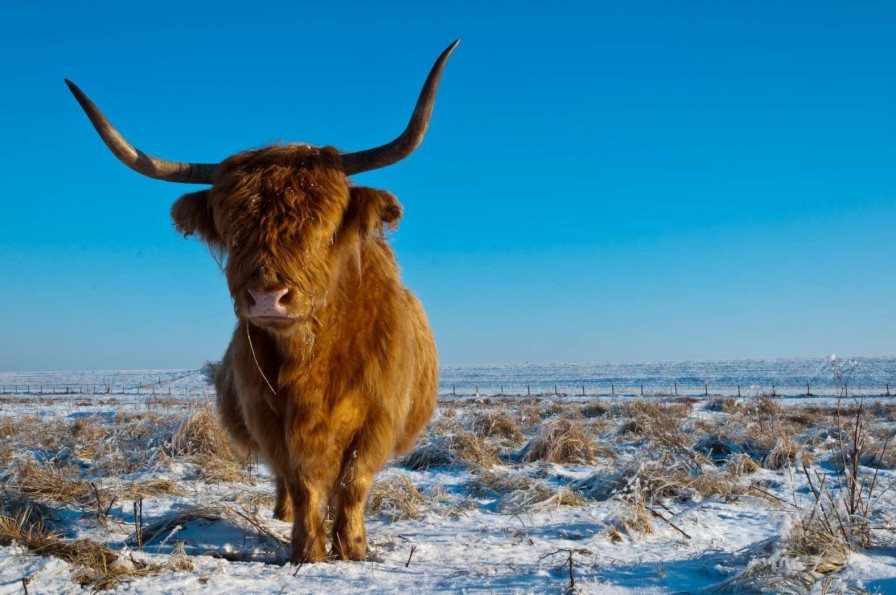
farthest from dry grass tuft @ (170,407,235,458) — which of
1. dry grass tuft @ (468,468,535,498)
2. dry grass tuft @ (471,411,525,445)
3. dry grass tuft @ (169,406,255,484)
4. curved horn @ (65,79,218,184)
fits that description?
curved horn @ (65,79,218,184)

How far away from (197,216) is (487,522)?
305cm

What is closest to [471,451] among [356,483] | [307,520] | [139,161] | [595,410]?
[356,483]

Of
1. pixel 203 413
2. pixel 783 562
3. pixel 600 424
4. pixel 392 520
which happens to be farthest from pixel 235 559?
pixel 600 424

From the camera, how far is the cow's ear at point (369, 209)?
3.71 meters

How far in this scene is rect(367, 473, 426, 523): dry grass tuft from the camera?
4879 millimetres

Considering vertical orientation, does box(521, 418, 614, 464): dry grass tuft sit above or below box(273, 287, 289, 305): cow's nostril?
below

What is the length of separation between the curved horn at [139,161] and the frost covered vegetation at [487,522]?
6.18 feet

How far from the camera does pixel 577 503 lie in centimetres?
506

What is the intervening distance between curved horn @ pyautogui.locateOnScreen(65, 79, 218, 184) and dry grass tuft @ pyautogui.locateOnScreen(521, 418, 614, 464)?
18.6 feet

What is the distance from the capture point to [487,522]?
4.65m

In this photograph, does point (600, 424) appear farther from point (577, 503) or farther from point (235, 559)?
point (235, 559)

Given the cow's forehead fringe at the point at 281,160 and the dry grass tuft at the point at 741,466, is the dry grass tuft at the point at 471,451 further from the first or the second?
the cow's forehead fringe at the point at 281,160

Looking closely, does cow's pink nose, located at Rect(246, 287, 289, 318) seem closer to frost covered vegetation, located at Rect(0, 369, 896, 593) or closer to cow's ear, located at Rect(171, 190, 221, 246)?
cow's ear, located at Rect(171, 190, 221, 246)

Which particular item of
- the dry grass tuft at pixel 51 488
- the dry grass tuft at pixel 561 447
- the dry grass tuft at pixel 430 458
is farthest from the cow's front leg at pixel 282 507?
the dry grass tuft at pixel 561 447
